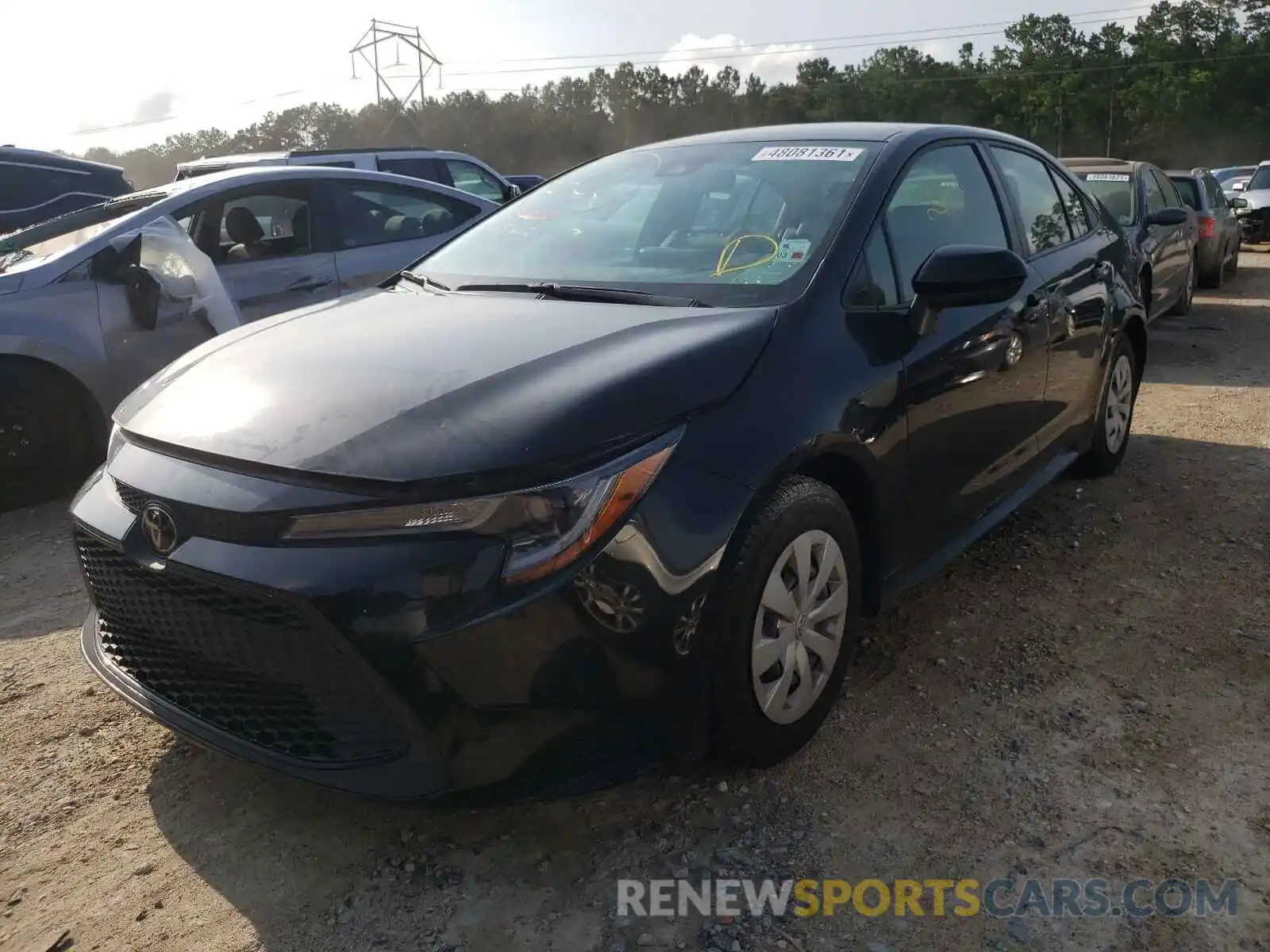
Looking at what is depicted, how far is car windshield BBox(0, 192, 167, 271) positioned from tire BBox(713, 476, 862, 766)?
13.7 ft

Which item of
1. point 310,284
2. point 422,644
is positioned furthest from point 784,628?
point 310,284

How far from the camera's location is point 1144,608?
3.51m

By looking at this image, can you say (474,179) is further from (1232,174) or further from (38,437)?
(1232,174)

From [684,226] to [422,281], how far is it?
890 millimetres

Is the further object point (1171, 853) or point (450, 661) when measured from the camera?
point (1171, 853)

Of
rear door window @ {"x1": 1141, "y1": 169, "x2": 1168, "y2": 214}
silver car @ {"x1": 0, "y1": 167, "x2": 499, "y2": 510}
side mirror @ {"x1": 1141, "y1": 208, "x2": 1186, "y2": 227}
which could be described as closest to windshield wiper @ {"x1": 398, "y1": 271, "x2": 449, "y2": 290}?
silver car @ {"x1": 0, "y1": 167, "x2": 499, "y2": 510}

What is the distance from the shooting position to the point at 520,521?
76.7 inches

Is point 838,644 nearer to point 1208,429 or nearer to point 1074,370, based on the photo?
point 1074,370

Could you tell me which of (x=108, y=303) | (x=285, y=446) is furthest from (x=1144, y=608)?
(x=108, y=303)

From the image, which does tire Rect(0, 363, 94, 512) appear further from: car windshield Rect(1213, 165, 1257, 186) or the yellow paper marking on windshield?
car windshield Rect(1213, 165, 1257, 186)

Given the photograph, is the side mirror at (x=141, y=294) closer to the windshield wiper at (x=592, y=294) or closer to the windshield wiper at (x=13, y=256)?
the windshield wiper at (x=13, y=256)

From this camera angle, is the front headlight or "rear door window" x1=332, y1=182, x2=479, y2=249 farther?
"rear door window" x1=332, y1=182, x2=479, y2=249

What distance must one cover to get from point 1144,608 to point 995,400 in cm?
93

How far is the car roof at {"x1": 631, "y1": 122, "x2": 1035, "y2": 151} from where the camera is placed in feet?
10.8
